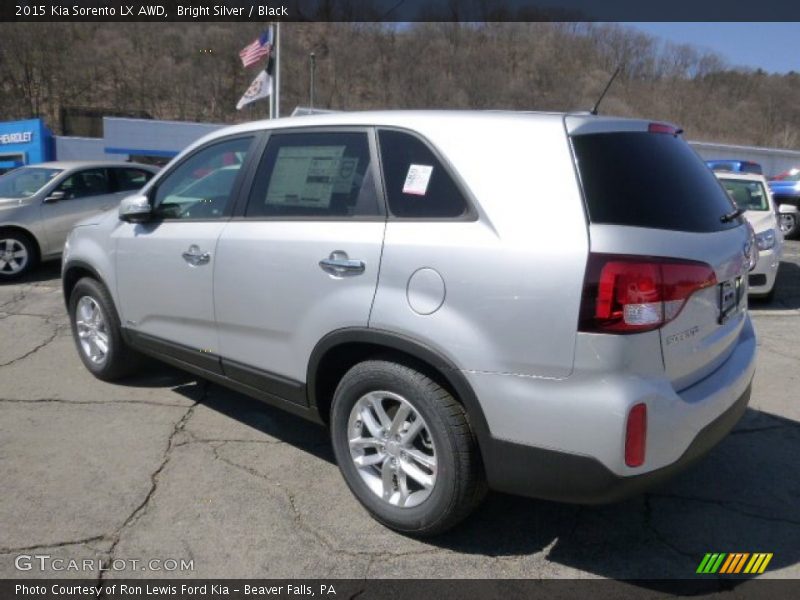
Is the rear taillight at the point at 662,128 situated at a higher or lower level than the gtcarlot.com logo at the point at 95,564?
higher

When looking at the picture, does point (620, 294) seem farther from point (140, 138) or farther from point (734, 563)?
point (140, 138)

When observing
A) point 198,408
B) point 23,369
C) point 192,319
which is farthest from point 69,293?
point 192,319

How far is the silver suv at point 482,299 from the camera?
2.32 metres

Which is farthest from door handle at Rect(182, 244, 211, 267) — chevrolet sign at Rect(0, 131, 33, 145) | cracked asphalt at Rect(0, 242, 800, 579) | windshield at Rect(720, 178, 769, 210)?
chevrolet sign at Rect(0, 131, 33, 145)

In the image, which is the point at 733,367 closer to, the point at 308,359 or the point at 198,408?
the point at 308,359

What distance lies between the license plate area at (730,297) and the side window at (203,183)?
245 cm

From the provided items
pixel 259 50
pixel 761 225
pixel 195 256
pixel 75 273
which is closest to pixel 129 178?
pixel 75 273

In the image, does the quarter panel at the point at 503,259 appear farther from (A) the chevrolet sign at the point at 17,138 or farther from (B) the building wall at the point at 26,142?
(A) the chevrolet sign at the point at 17,138

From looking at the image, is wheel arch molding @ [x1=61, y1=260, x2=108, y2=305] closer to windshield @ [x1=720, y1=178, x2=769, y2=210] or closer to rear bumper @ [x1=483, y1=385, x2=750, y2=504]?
rear bumper @ [x1=483, y1=385, x2=750, y2=504]

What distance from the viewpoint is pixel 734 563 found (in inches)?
109

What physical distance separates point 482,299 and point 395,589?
1.19 meters

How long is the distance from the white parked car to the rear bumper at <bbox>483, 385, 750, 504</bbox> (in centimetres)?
513

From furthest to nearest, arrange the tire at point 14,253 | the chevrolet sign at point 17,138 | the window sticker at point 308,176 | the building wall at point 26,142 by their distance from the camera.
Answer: the chevrolet sign at point 17,138, the building wall at point 26,142, the tire at point 14,253, the window sticker at point 308,176

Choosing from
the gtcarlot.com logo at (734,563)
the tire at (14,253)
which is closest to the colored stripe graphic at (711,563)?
the gtcarlot.com logo at (734,563)
